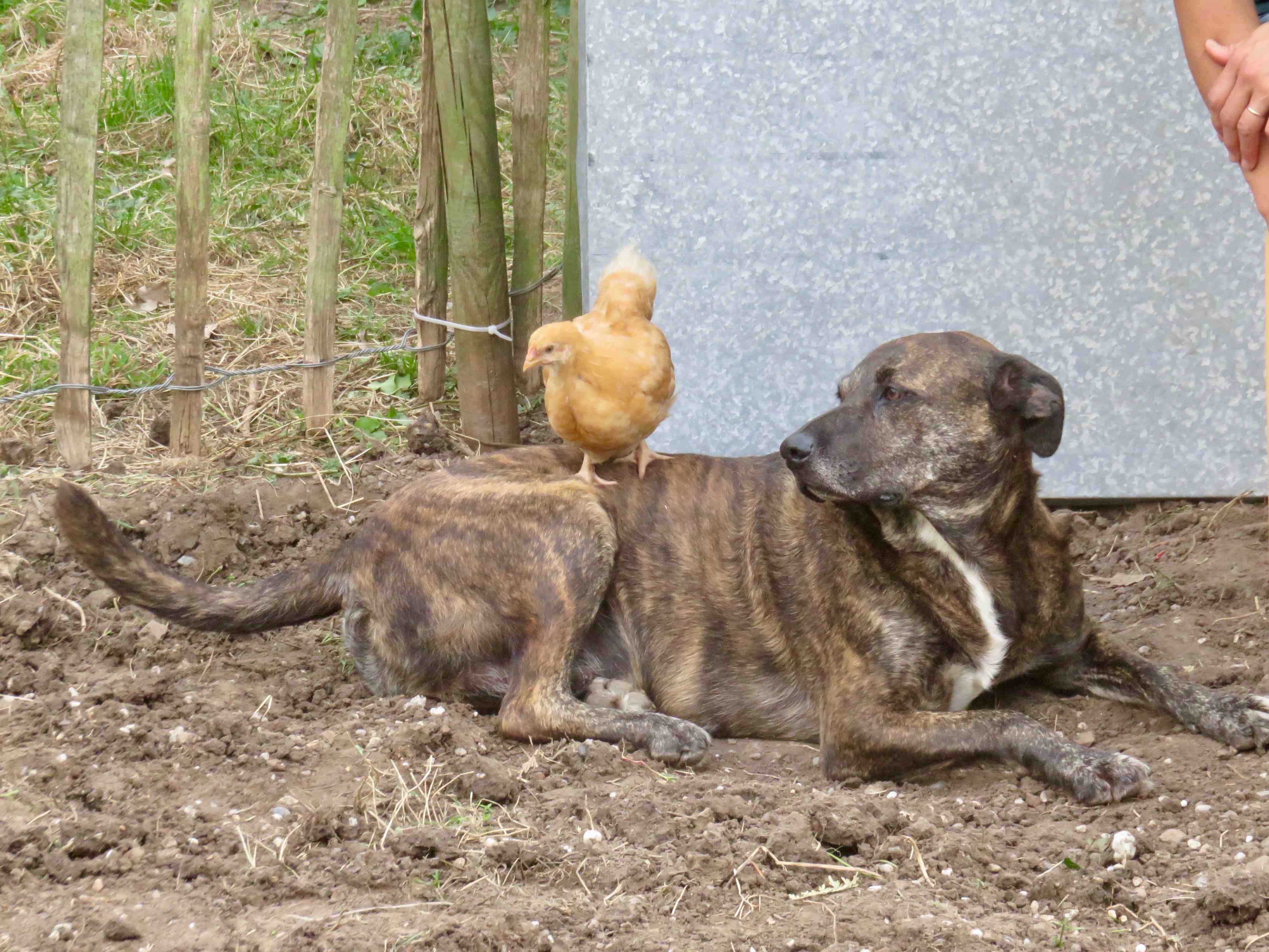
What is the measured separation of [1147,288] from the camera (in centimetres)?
519

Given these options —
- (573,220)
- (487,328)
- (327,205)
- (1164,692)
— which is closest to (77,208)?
(327,205)

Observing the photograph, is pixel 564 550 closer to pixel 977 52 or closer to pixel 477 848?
pixel 477 848

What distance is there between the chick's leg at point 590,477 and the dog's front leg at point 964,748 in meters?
1.11

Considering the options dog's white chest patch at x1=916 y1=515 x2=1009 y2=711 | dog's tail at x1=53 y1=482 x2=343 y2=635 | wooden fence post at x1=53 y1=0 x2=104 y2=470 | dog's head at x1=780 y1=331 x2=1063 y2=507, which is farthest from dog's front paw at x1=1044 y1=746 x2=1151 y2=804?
wooden fence post at x1=53 y1=0 x2=104 y2=470

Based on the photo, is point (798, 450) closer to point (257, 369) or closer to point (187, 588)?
point (187, 588)

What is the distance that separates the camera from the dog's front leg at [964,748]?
347 centimetres

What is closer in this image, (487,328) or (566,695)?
(566,695)

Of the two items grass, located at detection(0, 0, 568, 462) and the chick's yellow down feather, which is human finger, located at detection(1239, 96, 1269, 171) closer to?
the chick's yellow down feather

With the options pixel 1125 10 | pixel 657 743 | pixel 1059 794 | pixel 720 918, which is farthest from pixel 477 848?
pixel 1125 10

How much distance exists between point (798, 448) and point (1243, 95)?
1.48m

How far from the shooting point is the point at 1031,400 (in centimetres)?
383

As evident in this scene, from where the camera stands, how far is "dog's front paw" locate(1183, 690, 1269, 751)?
367cm

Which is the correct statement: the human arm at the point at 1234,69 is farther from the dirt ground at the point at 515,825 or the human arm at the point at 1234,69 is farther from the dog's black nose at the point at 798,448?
the dirt ground at the point at 515,825

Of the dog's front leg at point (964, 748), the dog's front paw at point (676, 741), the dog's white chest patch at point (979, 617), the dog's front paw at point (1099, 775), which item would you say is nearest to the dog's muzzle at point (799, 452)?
the dog's white chest patch at point (979, 617)
